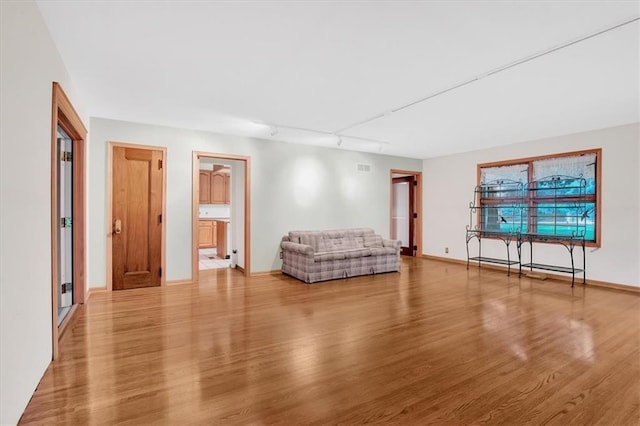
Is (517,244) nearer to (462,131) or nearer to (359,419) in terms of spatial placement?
(462,131)

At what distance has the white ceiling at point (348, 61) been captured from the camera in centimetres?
→ 222

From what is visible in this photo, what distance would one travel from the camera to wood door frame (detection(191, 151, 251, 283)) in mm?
5242

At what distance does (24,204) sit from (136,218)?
3.12 m

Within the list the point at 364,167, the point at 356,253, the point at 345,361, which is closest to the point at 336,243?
the point at 356,253

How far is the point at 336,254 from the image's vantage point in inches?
222

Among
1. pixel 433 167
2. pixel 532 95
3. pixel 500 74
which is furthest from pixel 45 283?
pixel 433 167

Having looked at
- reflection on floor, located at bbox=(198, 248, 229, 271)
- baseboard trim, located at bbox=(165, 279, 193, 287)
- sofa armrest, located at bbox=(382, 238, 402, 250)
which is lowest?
reflection on floor, located at bbox=(198, 248, 229, 271)

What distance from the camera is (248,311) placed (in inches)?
149

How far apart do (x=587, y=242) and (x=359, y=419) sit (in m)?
5.62

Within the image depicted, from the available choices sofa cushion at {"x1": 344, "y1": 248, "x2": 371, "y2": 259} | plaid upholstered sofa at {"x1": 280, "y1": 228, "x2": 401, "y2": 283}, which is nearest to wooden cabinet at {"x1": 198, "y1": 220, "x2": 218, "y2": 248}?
plaid upholstered sofa at {"x1": 280, "y1": 228, "x2": 401, "y2": 283}

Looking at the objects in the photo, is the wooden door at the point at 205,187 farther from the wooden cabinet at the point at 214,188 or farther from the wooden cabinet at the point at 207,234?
the wooden cabinet at the point at 207,234

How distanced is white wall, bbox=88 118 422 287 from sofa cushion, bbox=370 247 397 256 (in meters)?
1.02

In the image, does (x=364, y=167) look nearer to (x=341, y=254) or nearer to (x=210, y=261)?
(x=341, y=254)

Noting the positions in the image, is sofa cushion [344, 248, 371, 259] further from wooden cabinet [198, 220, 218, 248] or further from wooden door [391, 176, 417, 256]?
wooden cabinet [198, 220, 218, 248]
